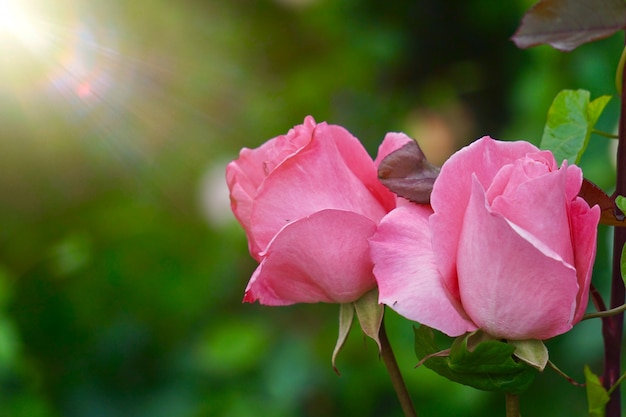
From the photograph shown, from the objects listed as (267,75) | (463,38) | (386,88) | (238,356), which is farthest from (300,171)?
(463,38)

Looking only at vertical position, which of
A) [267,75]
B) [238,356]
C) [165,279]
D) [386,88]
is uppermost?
[267,75]

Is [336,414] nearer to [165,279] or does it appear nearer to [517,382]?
[165,279]

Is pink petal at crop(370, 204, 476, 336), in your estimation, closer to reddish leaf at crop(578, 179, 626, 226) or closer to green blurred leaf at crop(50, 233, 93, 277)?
reddish leaf at crop(578, 179, 626, 226)

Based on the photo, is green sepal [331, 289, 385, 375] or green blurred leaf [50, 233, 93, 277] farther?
green blurred leaf [50, 233, 93, 277]

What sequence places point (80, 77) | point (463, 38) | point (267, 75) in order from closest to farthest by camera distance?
point (80, 77)
point (267, 75)
point (463, 38)

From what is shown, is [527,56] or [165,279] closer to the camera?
[165,279]

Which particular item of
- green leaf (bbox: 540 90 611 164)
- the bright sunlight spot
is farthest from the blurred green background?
green leaf (bbox: 540 90 611 164)
